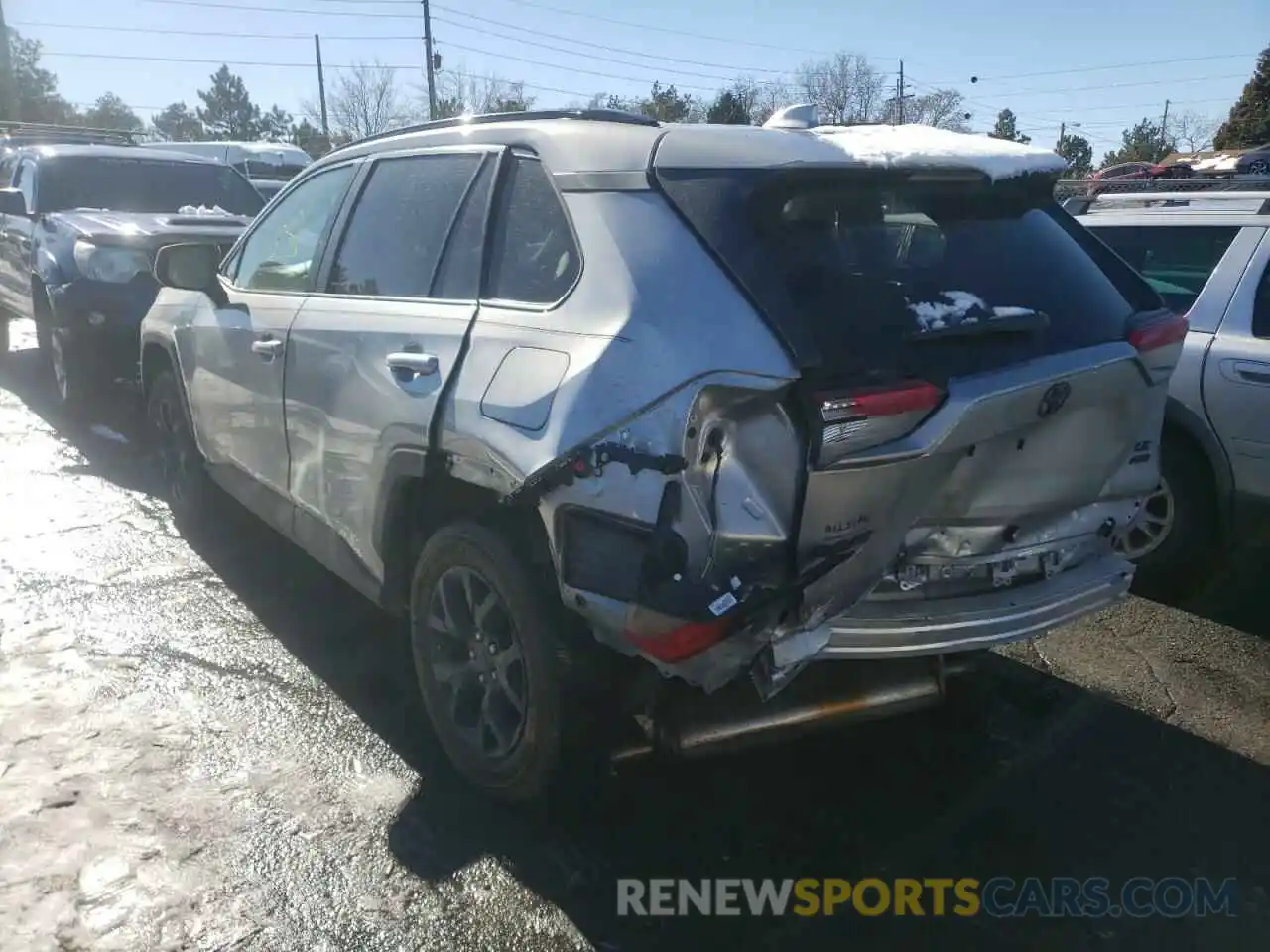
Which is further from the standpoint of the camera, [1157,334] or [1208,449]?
[1208,449]

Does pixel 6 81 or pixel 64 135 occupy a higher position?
pixel 6 81

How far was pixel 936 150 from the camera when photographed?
2.82 m

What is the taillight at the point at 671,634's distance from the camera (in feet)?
7.75

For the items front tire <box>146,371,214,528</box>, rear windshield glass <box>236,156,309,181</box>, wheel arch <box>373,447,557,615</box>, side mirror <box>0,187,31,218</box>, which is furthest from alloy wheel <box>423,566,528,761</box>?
rear windshield glass <box>236,156,309,181</box>

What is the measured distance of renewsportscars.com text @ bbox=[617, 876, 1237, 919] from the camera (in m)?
2.81

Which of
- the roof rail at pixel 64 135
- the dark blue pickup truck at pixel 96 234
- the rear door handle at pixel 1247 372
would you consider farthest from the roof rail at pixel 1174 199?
the roof rail at pixel 64 135

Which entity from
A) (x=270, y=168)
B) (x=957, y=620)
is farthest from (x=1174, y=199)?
(x=270, y=168)

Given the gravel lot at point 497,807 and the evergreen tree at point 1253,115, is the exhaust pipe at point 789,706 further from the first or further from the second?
the evergreen tree at point 1253,115

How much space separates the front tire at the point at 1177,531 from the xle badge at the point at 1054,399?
2219 millimetres

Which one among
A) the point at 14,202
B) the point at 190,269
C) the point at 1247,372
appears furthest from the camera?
the point at 14,202

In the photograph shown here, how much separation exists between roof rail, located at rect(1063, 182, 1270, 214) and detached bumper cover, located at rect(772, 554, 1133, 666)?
2.42 m

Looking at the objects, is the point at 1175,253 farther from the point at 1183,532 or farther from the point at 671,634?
the point at 671,634

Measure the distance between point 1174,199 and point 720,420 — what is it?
4251 mm

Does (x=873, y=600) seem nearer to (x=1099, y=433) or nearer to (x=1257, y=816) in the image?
(x=1099, y=433)
